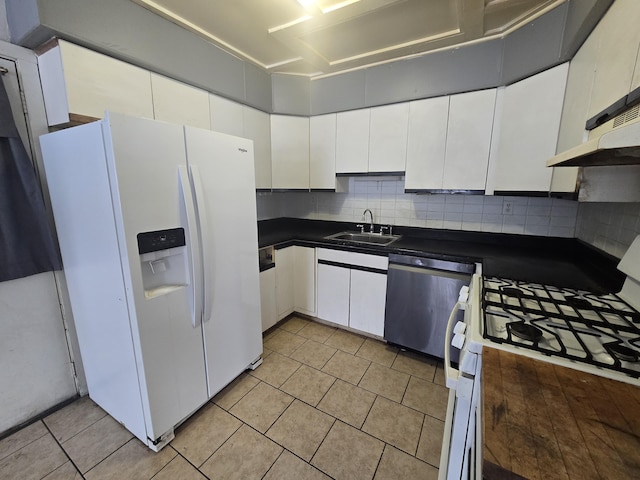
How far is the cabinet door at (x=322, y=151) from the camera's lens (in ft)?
8.43

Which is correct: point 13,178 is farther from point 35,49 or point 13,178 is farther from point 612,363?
point 612,363

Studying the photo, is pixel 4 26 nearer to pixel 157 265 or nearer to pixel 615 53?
pixel 157 265

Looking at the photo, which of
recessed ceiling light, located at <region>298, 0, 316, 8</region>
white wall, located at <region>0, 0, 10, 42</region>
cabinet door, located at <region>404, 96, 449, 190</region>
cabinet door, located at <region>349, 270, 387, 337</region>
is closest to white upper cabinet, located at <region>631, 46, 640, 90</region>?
cabinet door, located at <region>404, 96, 449, 190</region>

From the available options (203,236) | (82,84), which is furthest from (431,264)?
(82,84)

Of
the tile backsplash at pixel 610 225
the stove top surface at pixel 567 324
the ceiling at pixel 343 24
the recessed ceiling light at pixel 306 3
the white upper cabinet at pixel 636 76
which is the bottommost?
the stove top surface at pixel 567 324

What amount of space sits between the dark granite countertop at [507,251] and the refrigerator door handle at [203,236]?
0.82m

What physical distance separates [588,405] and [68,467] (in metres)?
2.16

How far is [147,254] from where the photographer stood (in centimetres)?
125

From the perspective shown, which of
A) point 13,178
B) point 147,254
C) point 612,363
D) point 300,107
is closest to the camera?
point 612,363

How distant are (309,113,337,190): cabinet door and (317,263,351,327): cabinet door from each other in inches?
33.8

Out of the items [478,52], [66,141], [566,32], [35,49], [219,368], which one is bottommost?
[219,368]

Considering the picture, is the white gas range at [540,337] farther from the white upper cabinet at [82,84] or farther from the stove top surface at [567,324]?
the white upper cabinet at [82,84]

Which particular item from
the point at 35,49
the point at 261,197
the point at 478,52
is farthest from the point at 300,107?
the point at 35,49

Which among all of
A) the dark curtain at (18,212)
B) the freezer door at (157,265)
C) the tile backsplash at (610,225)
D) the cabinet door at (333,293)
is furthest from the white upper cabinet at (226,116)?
the tile backsplash at (610,225)
